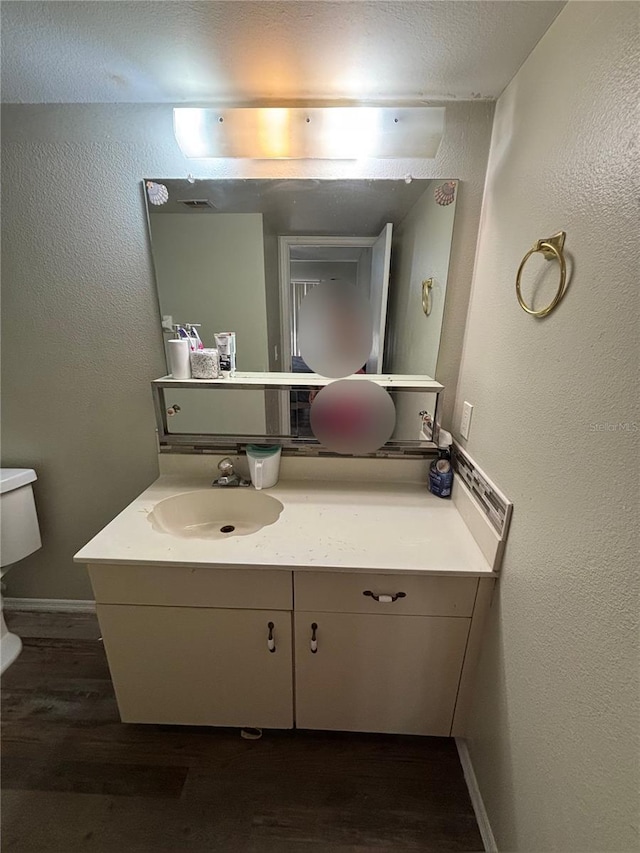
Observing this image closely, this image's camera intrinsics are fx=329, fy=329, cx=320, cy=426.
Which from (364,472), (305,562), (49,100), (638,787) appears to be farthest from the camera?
(364,472)

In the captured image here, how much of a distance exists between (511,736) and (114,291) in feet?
6.13

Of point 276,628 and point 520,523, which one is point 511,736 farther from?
point 276,628

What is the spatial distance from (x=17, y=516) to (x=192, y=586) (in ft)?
3.31

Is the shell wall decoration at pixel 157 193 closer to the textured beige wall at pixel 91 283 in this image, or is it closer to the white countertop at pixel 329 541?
the textured beige wall at pixel 91 283

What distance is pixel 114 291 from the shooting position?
127 centimetres

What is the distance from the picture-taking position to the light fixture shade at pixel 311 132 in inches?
39.6

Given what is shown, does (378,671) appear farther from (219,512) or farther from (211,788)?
(219,512)

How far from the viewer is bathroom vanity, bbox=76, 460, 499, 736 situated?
943mm

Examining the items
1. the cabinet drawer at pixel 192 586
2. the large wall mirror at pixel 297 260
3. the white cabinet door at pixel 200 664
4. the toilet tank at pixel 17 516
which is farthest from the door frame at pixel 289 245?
the toilet tank at pixel 17 516

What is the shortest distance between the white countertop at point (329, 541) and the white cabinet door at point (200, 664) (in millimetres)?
189

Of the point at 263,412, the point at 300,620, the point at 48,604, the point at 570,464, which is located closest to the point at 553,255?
the point at 570,464

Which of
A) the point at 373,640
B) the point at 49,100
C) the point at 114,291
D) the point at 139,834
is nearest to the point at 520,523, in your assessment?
the point at 373,640

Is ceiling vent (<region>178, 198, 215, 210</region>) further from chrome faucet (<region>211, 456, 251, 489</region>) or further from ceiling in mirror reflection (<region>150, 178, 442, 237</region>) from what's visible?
chrome faucet (<region>211, 456, 251, 489</region>)

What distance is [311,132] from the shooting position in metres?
1.04
